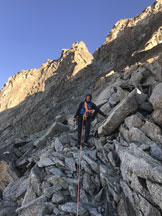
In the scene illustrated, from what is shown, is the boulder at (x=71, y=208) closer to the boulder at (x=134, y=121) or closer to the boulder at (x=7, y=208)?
the boulder at (x=7, y=208)

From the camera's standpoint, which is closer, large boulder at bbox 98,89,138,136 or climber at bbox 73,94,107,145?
large boulder at bbox 98,89,138,136

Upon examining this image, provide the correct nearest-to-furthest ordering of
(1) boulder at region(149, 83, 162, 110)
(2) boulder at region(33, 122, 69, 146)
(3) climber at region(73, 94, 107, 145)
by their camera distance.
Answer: (1) boulder at region(149, 83, 162, 110), (3) climber at region(73, 94, 107, 145), (2) boulder at region(33, 122, 69, 146)

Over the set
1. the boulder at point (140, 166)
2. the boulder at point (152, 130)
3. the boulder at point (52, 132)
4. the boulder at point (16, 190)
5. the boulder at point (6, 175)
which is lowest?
the boulder at point (140, 166)

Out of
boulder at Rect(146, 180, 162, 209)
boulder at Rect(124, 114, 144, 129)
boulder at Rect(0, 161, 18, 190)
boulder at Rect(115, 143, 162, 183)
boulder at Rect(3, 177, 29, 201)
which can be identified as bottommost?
boulder at Rect(146, 180, 162, 209)

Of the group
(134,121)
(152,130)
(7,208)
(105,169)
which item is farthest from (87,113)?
(7,208)

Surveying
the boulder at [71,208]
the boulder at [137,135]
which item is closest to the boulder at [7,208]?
the boulder at [71,208]

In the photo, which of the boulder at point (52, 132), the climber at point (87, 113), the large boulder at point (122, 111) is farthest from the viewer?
the boulder at point (52, 132)

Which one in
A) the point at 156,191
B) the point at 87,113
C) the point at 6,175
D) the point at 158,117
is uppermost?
the point at 87,113

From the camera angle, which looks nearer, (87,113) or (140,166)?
(140,166)

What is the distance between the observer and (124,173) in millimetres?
5016

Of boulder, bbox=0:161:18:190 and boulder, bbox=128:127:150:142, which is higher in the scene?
boulder, bbox=0:161:18:190

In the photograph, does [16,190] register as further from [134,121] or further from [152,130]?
[152,130]

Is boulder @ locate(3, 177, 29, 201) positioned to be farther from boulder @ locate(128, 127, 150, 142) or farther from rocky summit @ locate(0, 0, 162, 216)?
boulder @ locate(128, 127, 150, 142)

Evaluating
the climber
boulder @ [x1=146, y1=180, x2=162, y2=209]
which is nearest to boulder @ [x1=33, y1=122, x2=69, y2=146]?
the climber
